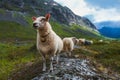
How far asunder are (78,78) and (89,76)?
103 cm

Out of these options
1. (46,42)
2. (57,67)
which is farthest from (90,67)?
(46,42)

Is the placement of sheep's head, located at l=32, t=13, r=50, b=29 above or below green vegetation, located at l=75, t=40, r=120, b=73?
above

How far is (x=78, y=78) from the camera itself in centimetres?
1998

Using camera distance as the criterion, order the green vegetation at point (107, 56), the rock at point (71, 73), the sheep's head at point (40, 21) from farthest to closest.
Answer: the green vegetation at point (107, 56)
the rock at point (71, 73)
the sheep's head at point (40, 21)

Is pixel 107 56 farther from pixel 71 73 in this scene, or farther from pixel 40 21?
pixel 40 21

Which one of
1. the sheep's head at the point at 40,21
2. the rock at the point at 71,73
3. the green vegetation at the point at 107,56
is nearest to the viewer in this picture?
the sheep's head at the point at 40,21

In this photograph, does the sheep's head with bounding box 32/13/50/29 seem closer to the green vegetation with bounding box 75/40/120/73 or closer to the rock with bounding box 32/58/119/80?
the rock with bounding box 32/58/119/80

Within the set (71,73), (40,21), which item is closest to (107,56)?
(71,73)

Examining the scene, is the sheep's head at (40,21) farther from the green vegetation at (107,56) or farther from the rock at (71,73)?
the green vegetation at (107,56)

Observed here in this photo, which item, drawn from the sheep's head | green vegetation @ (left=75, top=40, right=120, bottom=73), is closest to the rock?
the sheep's head

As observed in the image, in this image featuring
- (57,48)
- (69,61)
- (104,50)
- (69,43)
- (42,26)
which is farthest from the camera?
(104,50)

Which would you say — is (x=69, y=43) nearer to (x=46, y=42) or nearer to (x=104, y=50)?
(x=46, y=42)

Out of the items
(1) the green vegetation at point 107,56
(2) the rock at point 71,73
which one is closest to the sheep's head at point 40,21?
(2) the rock at point 71,73


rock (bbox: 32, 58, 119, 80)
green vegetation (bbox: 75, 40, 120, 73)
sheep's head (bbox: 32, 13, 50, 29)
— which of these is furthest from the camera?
green vegetation (bbox: 75, 40, 120, 73)
